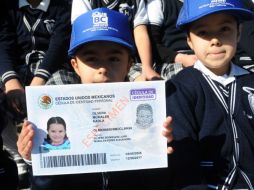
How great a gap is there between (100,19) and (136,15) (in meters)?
0.86

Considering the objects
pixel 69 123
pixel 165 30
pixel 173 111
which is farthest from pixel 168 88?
pixel 165 30

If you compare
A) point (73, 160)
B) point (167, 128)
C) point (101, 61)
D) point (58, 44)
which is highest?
point (58, 44)

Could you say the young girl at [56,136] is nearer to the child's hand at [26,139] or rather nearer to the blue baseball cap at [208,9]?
the child's hand at [26,139]

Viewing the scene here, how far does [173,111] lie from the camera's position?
207cm

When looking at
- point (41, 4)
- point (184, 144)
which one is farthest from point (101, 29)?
point (41, 4)

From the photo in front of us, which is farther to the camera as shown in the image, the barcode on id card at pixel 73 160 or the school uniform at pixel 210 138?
the school uniform at pixel 210 138

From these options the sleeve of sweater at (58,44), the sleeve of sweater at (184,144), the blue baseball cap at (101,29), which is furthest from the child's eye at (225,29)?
the sleeve of sweater at (58,44)

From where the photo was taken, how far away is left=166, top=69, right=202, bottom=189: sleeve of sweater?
6.61ft

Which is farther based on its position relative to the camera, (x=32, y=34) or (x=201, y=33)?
(x=32, y=34)

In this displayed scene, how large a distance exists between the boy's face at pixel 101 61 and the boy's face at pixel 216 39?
1.07 feet

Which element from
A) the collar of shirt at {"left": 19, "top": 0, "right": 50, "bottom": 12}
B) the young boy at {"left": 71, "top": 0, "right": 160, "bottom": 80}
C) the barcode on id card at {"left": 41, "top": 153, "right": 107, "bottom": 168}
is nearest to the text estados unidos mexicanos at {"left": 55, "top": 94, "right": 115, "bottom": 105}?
the barcode on id card at {"left": 41, "top": 153, "right": 107, "bottom": 168}

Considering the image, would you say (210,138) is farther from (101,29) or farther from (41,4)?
(41,4)

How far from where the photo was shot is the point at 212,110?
81.0 inches

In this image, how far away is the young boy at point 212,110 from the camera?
203 cm
